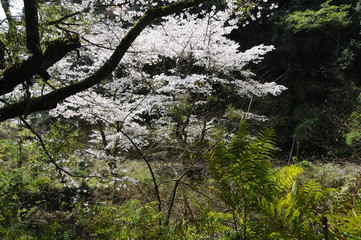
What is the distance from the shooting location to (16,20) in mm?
2115

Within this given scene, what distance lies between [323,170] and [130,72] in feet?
21.7

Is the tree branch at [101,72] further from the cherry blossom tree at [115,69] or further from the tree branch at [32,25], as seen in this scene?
the tree branch at [32,25]

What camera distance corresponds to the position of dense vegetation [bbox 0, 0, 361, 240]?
1234 millimetres

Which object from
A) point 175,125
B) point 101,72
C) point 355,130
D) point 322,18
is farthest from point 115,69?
point 322,18

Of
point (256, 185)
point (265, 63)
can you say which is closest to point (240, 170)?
point (256, 185)

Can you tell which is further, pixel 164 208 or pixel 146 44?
pixel 146 44

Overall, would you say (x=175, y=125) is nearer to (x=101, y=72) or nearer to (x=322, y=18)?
(x=101, y=72)

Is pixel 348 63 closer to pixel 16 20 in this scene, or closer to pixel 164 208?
pixel 164 208

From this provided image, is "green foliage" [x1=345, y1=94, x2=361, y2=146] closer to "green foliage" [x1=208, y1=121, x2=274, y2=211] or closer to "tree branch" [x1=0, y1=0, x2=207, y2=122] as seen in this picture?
"tree branch" [x1=0, y1=0, x2=207, y2=122]

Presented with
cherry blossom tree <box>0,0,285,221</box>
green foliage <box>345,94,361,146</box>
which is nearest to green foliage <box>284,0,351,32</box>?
green foliage <box>345,94,361,146</box>

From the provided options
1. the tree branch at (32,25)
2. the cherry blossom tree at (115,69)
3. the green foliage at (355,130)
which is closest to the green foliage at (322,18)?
the green foliage at (355,130)

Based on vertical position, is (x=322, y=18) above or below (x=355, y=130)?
above

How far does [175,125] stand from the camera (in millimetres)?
7773

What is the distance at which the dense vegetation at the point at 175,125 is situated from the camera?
4.05 ft
